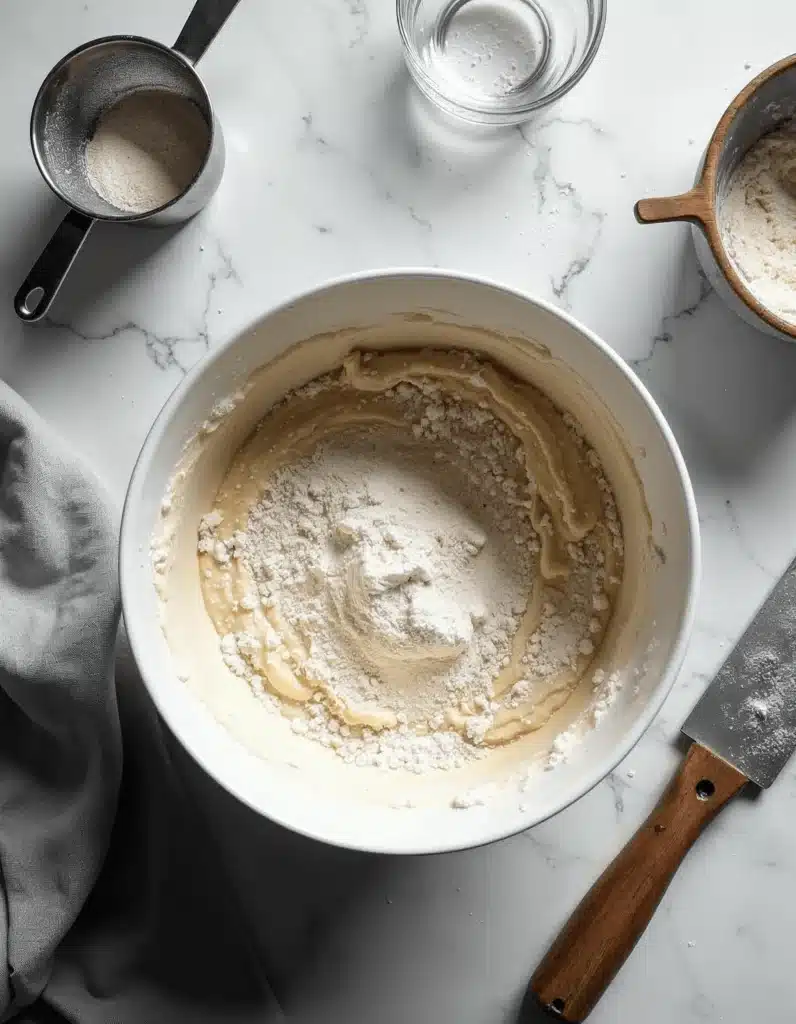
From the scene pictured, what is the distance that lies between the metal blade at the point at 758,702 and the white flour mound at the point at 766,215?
1.27 feet

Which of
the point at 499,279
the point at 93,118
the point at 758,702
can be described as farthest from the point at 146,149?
the point at 758,702

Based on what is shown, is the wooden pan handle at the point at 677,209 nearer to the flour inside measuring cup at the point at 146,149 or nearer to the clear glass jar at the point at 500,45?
the clear glass jar at the point at 500,45

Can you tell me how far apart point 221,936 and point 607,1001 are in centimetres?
50

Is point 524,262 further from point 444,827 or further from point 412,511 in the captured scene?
point 444,827

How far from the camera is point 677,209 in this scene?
1.00 meters

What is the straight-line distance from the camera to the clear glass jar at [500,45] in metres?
1.19

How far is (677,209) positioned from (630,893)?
2.60ft

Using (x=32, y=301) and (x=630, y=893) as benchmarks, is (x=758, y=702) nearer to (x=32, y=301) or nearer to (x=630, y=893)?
(x=630, y=893)

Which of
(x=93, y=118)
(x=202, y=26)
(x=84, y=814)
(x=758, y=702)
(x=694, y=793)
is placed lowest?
(x=84, y=814)

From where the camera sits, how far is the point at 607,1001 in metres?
1.16

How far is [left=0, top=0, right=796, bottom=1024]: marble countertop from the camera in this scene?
1.15 meters

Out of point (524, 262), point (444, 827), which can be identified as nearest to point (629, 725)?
point (444, 827)

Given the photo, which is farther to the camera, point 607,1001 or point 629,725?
point 607,1001

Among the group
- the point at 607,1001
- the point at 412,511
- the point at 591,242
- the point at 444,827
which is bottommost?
the point at 607,1001
